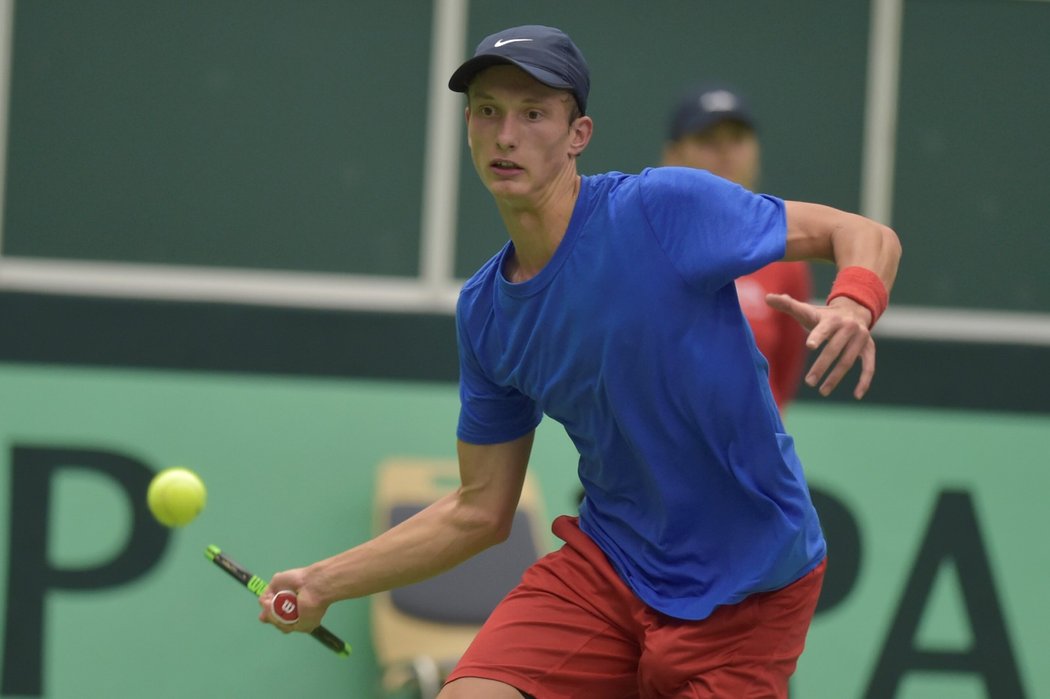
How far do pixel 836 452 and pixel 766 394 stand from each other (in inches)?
111

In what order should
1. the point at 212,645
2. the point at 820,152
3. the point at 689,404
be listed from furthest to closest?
the point at 820,152 < the point at 212,645 < the point at 689,404

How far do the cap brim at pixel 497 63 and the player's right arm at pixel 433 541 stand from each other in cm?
71

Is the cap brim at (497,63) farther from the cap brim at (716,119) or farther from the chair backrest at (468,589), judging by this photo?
the chair backrest at (468,589)

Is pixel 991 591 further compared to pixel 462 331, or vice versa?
pixel 991 591

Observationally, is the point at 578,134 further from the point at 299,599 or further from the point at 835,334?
the point at 299,599

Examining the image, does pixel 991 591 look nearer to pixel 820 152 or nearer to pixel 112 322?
pixel 820 152

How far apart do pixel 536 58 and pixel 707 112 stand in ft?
6.62

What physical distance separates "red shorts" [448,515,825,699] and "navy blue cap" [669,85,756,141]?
1987 millimetres

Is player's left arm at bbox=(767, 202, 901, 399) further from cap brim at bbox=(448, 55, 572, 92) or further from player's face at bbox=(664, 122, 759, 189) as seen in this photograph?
player's face at bbox=(664, 122, 759, 189)

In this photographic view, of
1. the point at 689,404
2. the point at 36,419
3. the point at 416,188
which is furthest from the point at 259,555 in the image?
the point at 689,404

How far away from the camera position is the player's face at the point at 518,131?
288 cm

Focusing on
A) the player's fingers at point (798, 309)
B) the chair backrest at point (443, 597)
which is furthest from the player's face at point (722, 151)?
the player's fingers at point (798, 309)

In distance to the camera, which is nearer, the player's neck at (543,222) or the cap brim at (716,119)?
the player's neck at (543,222)

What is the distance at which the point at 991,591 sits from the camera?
18.6 feet
